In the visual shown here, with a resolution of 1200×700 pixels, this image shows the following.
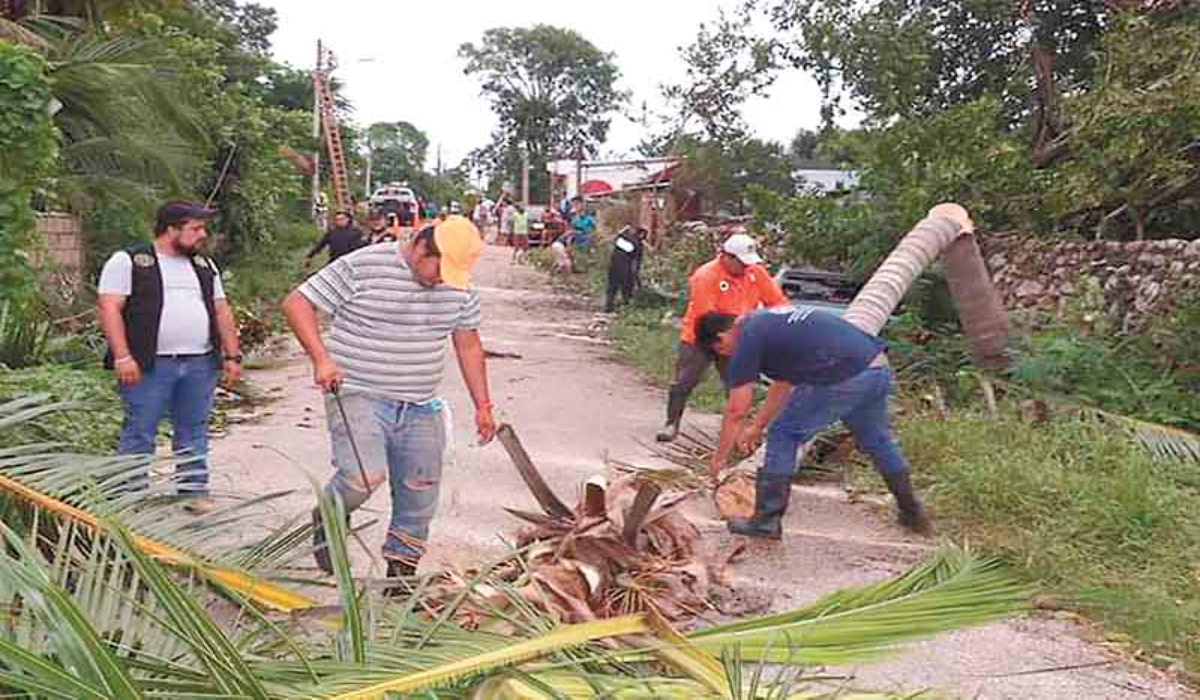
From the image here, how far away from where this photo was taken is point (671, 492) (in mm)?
5047

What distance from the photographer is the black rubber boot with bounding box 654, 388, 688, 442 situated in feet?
26.5

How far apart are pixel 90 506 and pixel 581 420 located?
19.7 feet

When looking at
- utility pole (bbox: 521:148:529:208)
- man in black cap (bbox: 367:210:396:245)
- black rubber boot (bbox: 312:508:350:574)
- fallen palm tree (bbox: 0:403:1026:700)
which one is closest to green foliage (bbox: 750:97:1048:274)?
man in black cap (bbox: 367:210:396:245)

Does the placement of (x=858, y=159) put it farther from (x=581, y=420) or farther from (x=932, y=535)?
(x=932, y=535)

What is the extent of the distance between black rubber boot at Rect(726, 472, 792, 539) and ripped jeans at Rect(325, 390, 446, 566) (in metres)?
1.71

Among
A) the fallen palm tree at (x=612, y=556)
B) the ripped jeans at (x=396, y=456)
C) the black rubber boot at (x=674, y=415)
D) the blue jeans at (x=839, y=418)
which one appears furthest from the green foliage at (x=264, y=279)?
the fallen palm tree at (x=612, y=556)

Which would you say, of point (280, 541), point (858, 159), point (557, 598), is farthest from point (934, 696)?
point (858, 159)

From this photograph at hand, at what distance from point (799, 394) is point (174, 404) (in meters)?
2.86

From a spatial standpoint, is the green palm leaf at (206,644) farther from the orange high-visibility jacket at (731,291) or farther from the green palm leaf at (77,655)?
the orange high-visibility jacket at (731,291)

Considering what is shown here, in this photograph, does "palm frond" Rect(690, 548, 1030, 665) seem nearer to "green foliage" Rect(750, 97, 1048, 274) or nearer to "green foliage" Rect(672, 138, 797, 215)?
"green foliage" Rect(750, 97, 1048, 274)

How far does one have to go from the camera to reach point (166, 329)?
5.19 metres

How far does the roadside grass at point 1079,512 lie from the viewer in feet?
15.3

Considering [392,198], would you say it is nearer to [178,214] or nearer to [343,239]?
[343,239]

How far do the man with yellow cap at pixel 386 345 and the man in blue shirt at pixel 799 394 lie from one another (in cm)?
155
